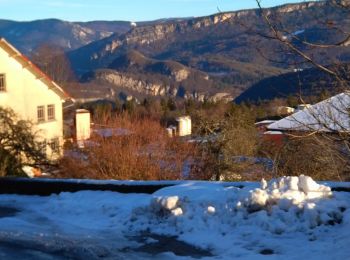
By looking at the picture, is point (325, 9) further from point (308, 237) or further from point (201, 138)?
point (201, 138)

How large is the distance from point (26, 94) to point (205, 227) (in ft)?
118

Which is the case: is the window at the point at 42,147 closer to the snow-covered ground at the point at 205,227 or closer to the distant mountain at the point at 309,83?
Result: the snow-covered ground at the point at 205,227

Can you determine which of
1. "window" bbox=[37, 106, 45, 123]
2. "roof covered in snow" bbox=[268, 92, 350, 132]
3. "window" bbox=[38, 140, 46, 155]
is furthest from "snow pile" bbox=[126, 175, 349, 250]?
"window" bbox=[37, 106, 45, 123]

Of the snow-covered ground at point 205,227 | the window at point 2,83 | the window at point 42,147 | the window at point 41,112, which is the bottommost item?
the snow-covered ground at point 205,227

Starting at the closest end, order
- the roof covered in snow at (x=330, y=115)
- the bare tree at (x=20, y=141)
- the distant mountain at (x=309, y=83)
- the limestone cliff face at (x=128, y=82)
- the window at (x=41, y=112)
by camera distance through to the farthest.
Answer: the distant mountain at (x=309, y=83) < the roof covered in snow at (x=330, y=115) < the bare tree at (x=20, y=141) < the window at (x=41, y=112) < the limestone cliff face at (x=128, y=82)

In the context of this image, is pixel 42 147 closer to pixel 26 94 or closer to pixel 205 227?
pixel 205 227

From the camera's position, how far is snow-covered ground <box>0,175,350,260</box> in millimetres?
7203

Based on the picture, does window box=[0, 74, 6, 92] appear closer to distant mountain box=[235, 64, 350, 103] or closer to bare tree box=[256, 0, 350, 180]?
bare tree box=[256, 0, 350, 180]

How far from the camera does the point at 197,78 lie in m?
148

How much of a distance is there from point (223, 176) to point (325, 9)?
1241 centimetres

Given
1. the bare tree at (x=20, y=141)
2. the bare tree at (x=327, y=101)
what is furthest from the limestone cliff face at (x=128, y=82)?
the bare tree at (x=327, y=101)

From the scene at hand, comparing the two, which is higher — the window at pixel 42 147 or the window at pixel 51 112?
the window at pixel 51 112

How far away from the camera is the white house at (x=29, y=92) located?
40250 mm

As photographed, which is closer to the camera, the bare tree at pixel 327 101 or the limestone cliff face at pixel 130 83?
the bare tree at pixel 327 101
